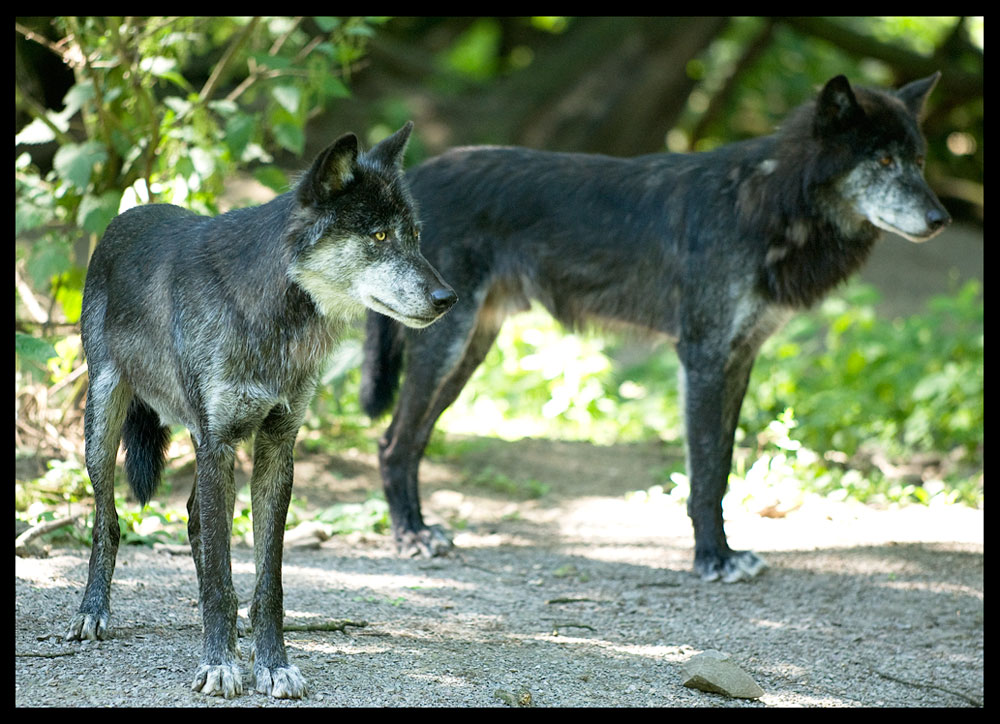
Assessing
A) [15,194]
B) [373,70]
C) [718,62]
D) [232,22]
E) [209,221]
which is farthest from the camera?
[718,62]

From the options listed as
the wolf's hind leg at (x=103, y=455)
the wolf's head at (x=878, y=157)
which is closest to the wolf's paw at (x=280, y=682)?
the wolf's hind leg at (x=103, y=455)

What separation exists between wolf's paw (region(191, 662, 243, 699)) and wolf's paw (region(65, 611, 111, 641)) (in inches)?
24.1

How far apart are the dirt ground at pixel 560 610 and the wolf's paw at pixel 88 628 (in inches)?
2.0

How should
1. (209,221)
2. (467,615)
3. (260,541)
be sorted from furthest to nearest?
1. (467,615)
2. (209,221)
3. (260,541)

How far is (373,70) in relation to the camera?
12.5 metres

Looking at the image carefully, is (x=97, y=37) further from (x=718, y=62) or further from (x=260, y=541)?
(x=718, y=62)

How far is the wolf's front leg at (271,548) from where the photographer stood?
10.3ft

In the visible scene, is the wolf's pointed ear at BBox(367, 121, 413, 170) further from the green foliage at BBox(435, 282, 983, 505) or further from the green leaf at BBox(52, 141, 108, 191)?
the green foliage at BBox(435, 282, 983, 505)

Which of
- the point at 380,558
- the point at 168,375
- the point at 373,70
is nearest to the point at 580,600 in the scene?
the point at 380,558

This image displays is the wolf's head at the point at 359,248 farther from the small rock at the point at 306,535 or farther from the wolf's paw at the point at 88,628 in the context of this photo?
the small rock at the point at 306,535

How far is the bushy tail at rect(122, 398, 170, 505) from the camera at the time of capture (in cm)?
385

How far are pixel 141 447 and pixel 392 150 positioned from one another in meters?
1.48

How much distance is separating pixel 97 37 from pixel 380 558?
122 inches

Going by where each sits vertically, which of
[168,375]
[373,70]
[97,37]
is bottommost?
[168,375]
